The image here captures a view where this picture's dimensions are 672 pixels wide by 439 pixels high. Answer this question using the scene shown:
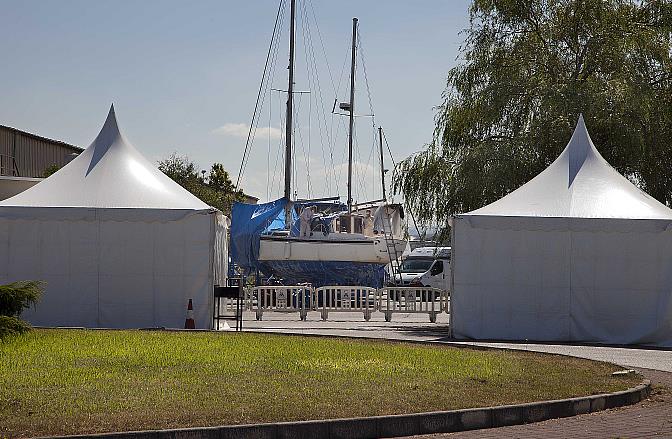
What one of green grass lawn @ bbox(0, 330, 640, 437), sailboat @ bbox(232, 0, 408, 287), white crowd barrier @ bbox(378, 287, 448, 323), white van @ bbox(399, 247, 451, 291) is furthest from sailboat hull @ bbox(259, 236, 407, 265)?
green grass lawn @ bbox(0, 330, 640, 437)

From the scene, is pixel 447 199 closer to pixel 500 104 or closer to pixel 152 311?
pixel 500 104

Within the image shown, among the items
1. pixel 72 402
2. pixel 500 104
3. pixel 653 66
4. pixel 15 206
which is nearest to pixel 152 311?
pixel 15 206

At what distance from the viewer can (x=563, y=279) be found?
2536 cm

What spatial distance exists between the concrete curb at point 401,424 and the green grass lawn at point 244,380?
314 millimetres

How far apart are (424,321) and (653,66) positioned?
10.4 metres

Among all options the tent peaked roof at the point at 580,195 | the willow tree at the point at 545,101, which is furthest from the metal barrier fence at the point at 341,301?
the tent peaked roof at the point at 580,195

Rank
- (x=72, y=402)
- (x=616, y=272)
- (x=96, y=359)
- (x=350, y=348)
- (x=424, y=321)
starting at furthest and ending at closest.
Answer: (x=424, y=321) → (x=616, y=272) → (x=350, y=348) → (x=96, y=359) → (x=72, y=402)

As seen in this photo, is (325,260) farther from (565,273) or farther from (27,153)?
(565,273)

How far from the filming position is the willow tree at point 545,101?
3241 cm

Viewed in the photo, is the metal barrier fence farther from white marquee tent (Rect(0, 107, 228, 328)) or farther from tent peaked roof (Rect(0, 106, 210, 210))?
white marquee tent (Rect(0, 107, 228, 328))

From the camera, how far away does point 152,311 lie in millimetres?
26141

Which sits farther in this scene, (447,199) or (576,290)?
(447,199)

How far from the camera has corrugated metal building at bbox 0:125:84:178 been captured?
55.7 metres

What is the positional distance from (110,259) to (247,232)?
2739cm
